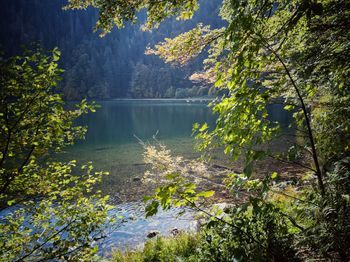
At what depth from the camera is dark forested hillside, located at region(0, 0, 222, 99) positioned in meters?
144

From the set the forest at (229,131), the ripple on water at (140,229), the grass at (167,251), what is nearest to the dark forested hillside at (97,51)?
the ripple on water at (140,229)

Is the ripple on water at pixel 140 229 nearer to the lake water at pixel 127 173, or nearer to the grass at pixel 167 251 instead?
the lake water at pixel 127 173

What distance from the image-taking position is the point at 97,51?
16538 centimetres

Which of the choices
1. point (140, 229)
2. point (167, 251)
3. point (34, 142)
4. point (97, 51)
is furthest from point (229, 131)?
point (97, 51)

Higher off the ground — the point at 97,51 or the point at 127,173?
the point at 97,51

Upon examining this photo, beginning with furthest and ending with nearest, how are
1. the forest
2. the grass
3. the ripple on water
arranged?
the ripple on water, the grass, the forest

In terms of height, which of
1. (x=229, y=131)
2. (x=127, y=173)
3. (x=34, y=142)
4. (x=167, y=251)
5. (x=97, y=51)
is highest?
(x=97, y=51)

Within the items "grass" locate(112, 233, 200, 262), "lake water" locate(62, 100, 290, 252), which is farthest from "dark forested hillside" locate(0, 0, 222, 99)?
"grass" locate(112, 233, 200, 262)

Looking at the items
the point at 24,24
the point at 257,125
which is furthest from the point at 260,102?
the point at 24,24

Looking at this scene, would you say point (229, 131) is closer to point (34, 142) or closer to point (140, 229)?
point (34, 142)

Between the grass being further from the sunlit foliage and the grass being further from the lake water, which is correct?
the sunlit foliage

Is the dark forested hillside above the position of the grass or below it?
above

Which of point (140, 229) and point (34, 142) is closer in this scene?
point (34, 142)

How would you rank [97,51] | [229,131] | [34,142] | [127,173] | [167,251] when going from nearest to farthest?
1. [229,131]
2. [34,142]
3. [167,251]
4. [127,173]
5. [97,51]
